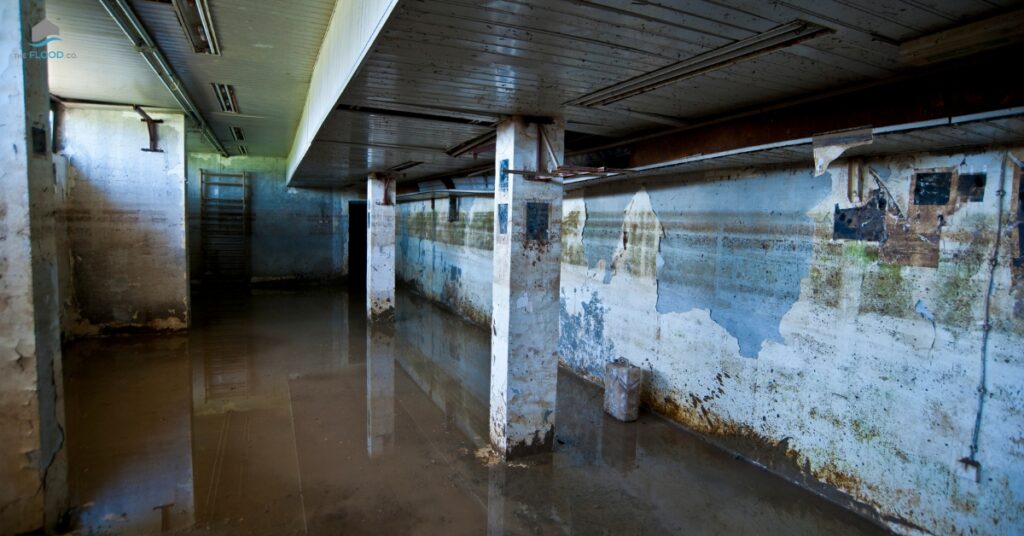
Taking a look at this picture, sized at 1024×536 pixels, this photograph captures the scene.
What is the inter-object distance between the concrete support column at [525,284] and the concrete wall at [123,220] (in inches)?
248

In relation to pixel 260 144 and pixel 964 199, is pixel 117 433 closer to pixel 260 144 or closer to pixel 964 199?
pixel 964 199

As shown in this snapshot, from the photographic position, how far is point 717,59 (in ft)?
8.04

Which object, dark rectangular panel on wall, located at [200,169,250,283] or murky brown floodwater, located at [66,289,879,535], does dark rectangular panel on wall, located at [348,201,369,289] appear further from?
murky brown floodwater, located at [66,289,879,535]

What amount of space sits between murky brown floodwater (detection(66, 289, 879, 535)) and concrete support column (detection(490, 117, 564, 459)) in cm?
37

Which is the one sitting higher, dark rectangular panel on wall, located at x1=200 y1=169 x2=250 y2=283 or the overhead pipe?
the overhead pipe

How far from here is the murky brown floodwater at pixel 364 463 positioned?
3.31 metres

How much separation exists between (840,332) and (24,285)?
16.6 feet

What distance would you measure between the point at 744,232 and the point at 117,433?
563cm

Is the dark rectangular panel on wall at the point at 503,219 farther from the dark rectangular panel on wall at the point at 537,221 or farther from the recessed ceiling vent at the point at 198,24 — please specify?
the recessed ceiling vent at the point at 198,24

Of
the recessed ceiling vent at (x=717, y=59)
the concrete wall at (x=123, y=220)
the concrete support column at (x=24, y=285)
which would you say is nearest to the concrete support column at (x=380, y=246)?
the concrete wall at (x=123, y=220)

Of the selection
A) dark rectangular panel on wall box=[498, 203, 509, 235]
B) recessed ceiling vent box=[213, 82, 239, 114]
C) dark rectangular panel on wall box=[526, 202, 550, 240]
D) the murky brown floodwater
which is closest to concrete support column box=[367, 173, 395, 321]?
recessed ceiling vent box=[213, 82, 239, 114]

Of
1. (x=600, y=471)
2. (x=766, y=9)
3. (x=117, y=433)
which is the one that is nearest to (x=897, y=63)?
(x=766, y=9)

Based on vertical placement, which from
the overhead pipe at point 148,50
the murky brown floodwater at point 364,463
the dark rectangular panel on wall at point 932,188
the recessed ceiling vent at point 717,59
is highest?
the overhead pipe at point 148,50

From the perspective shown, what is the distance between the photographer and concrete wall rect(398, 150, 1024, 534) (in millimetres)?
2912
